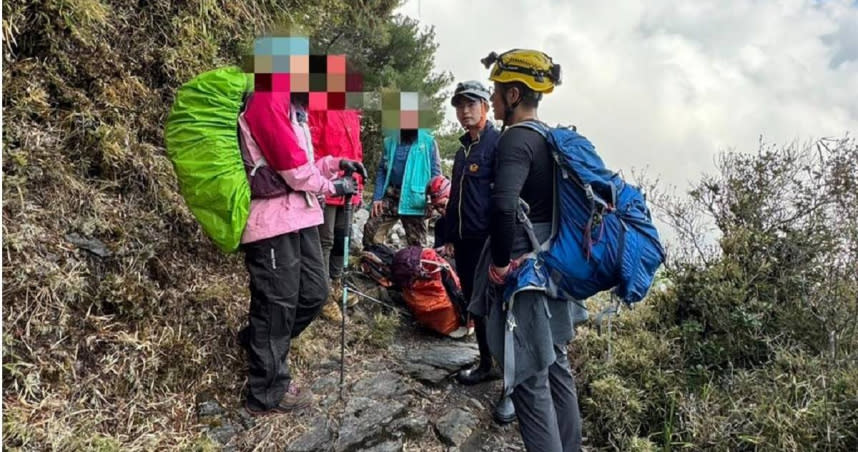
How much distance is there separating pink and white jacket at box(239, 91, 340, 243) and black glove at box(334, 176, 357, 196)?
150 millimetres

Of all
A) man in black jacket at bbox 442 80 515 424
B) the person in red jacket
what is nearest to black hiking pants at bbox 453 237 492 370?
man in black jacket at bbox 442 80 515 424

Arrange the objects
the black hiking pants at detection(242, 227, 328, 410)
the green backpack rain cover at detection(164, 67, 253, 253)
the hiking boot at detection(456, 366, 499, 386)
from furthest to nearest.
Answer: the hiking boot at detection(456, 366, 499, 386), the black hiking pants at detection(242, 227, 328, 410), the green backpack rain cover at detection(164, 67, 253, 253)

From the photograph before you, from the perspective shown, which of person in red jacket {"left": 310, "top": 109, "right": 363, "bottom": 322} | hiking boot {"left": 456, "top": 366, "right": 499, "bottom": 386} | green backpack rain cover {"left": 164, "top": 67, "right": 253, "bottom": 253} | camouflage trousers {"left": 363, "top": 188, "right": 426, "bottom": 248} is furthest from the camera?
camouflage trousers {"left": 363, "top": 188, "right": 426, "bottom": 248}

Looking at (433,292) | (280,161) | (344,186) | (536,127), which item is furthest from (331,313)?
(536,127)

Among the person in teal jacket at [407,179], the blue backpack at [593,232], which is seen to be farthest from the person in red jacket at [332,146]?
the blue backpack at [593,232]

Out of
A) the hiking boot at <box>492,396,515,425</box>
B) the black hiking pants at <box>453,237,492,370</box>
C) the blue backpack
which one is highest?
the blue backpack

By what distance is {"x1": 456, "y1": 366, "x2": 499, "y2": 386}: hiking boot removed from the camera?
157 inches

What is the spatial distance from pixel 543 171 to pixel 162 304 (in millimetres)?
2581

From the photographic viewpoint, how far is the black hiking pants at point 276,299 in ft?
9.97

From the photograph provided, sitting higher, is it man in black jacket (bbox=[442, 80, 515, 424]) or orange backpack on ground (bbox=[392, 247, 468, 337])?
man in black jacket (bbox=[442, 80, 515, 424])

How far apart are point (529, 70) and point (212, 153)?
1.79 metres

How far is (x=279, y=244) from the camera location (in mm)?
3047

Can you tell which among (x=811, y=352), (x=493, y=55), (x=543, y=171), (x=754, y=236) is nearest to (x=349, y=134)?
(x=493, y=55)

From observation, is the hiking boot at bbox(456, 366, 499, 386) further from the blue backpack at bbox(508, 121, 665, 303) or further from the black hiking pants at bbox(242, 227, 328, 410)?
the blue backpack at bbox(508, 121, 665, 303)
